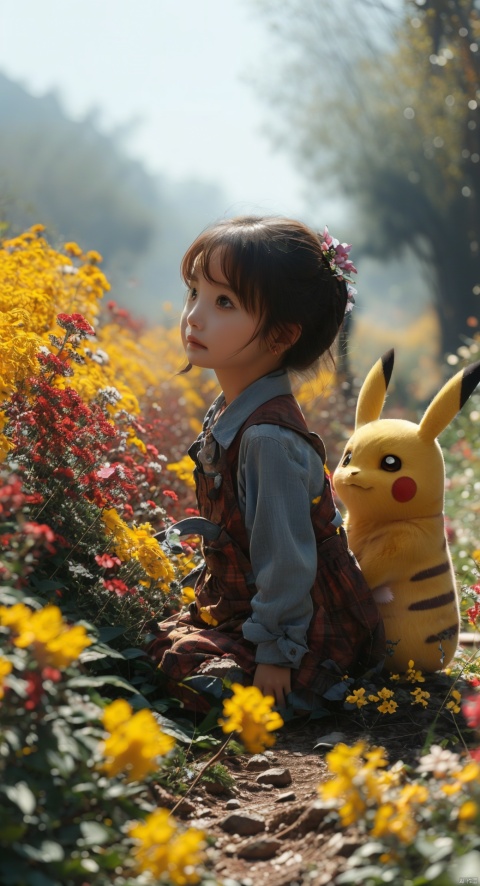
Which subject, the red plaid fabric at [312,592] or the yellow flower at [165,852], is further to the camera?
the red plaid fabric at [312,592]

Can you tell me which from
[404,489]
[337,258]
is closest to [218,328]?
[337,258]

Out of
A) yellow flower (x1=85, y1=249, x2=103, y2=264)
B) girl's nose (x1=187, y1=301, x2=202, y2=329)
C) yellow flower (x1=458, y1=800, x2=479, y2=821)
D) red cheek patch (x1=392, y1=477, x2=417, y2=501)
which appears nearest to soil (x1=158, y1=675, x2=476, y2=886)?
yellow flower (x1=458, y1=800, x2=479, y2=821)

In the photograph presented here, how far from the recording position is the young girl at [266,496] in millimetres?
2738

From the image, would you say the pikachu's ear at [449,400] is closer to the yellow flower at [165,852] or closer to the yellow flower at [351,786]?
the yellow flower at [351,786]

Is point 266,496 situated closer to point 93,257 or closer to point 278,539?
point 278,539

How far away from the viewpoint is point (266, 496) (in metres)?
2.74

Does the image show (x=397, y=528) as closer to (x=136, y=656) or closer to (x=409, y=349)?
(x=136, y=656)

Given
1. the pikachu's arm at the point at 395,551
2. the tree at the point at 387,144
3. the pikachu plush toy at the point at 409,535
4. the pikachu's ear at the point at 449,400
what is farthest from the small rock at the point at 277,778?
the tree at the point at 387,144

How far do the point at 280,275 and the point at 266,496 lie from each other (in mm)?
675

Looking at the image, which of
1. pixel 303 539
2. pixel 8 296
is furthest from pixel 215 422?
pixel 8 296

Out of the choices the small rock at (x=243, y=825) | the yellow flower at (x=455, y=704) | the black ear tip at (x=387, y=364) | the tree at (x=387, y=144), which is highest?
the tree at (x=387, y=144)

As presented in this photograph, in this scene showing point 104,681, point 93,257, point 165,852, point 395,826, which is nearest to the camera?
point 165,852

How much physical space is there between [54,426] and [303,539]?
30.3 inches

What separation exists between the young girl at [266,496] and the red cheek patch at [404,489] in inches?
8.0
